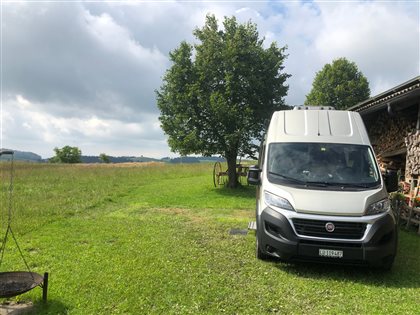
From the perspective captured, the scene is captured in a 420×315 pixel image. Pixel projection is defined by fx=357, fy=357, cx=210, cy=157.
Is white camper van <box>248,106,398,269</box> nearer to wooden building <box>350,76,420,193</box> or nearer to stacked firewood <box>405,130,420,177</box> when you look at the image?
wooden building <box>350,76,420,193</box>

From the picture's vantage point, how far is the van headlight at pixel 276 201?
5.81 meters

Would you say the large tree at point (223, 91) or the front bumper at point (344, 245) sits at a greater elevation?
the large tree at point (223, 91)

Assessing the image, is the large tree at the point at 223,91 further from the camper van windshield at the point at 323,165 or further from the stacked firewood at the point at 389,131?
the camper van windshield at the point at 323,165

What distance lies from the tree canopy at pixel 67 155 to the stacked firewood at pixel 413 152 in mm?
77429

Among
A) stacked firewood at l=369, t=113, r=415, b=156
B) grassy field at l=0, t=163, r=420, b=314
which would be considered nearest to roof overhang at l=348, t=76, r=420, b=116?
stacked firewood at l=369, t=113, r=415, b=156

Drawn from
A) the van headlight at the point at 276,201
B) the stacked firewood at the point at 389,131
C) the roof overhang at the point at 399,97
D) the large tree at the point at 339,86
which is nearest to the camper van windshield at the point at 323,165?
the van headlight at the point at 276,201

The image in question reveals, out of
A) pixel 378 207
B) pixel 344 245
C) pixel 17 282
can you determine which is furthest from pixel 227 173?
pixel 17 282

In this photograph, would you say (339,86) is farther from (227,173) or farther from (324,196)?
(324,196)

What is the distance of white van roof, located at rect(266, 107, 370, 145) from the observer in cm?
684

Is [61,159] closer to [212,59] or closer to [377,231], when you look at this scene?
[212,59]

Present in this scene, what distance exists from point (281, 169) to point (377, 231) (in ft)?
6.12

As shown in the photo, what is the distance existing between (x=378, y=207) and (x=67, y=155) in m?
80.8

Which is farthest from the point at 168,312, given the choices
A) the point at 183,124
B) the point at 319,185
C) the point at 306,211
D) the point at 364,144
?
the point at 183,124

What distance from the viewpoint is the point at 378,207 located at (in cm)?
572
